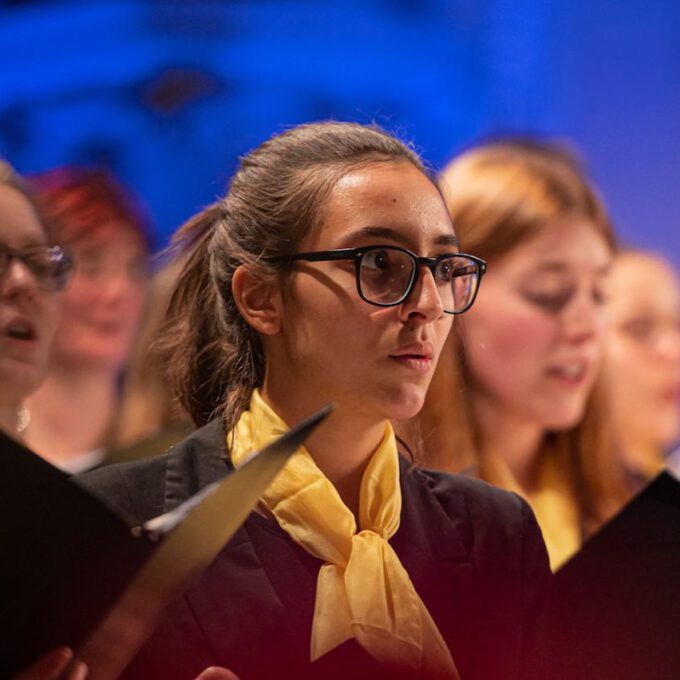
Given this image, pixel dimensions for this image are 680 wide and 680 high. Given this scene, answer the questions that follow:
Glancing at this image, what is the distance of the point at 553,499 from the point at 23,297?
1553 millimetres

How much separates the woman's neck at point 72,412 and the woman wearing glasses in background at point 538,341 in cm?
149

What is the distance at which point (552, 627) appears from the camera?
1961 mm

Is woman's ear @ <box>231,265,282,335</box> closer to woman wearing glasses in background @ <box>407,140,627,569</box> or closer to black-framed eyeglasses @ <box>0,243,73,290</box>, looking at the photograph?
black-framed eyeglasses @ <box>0,243,73,290</box>

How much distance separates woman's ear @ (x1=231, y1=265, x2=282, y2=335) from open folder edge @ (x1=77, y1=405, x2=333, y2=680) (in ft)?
1.23

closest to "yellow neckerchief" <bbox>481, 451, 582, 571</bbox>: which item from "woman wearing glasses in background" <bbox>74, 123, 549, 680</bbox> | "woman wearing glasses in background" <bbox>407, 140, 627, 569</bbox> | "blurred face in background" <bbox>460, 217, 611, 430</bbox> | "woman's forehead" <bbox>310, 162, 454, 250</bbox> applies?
"woman wearing glasses in background" <bbox>407, 140, 627, 569</bbox>

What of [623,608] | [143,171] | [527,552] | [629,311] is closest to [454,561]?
[527,552]

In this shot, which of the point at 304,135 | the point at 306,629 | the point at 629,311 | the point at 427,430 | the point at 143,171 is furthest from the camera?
the point at 143,171

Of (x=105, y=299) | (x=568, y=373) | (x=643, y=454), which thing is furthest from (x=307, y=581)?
(x=643, y=454)

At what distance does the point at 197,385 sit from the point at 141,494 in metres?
0.23

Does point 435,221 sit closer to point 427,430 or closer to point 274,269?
point 274,269

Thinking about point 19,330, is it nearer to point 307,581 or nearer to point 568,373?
point 307,581

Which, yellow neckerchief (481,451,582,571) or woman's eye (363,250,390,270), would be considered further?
yellow neckerchief (481,451,582,571)

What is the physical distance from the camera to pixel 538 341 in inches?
120

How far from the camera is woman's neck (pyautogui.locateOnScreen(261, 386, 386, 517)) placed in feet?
6.08
